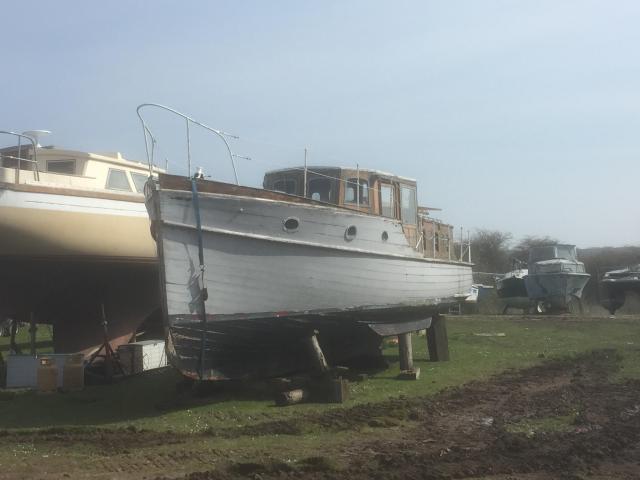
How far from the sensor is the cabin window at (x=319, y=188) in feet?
37.7

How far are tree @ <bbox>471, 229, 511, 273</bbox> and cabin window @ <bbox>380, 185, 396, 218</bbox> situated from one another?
148 ft

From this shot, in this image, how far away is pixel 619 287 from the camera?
29.3 meters

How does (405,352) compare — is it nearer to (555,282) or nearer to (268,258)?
(268,258)

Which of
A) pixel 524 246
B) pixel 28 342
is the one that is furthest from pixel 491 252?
pixel 28 342

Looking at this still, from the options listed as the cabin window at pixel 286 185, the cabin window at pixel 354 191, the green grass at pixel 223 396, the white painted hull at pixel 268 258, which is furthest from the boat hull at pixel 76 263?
the cabin window at pixel 354 191

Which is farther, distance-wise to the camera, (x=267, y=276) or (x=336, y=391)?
(x=267, y=276)

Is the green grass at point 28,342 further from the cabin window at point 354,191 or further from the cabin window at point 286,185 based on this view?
the cabin window at point 354,191

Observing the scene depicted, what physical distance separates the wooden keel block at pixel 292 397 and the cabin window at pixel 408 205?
4354mm

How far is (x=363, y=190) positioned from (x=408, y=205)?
141 centimetres

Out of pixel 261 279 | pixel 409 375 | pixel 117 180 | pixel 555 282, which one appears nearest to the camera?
pixel 261 279

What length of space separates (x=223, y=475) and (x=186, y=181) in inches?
172

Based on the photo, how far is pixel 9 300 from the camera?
13.5 metres

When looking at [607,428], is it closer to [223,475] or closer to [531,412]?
[531,412]

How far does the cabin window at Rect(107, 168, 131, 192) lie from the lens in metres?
13.9
